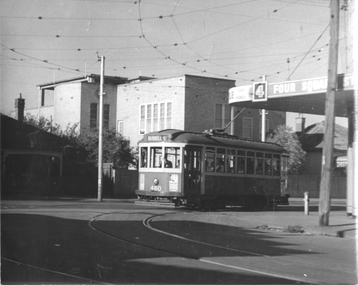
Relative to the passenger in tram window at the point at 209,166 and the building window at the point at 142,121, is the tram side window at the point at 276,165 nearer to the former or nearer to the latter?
the passenger in tram window at the point at 209,166

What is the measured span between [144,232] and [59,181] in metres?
23.5

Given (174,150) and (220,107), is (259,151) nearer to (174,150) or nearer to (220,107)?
(174,150)

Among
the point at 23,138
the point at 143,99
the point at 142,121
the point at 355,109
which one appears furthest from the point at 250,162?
the point at 143,99

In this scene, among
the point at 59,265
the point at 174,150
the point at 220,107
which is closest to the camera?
the point at 59,265

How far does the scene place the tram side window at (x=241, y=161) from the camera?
24391 mm

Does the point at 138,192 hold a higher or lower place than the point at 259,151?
lower

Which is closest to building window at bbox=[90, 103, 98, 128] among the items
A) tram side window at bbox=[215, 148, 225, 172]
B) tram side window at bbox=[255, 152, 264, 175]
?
tram side window at bbox=[255, 152, 264, 175]

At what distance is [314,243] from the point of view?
44.5 feet

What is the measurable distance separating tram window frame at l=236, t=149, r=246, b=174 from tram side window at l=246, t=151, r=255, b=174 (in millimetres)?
263

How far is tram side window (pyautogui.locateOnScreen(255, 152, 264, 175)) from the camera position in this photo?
84.0 ft

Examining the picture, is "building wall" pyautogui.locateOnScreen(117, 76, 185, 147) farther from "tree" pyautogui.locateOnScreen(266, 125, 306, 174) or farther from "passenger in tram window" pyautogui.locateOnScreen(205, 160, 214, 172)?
"passenger in tram window" pyautogui.locateOnScreen(205, 160, 214, 172)

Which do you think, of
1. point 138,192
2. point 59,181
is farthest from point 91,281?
point 59,181

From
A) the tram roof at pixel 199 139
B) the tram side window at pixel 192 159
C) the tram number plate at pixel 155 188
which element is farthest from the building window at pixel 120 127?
the tram side window at pixel 192 159

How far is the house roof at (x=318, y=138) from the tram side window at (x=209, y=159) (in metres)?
26.8
